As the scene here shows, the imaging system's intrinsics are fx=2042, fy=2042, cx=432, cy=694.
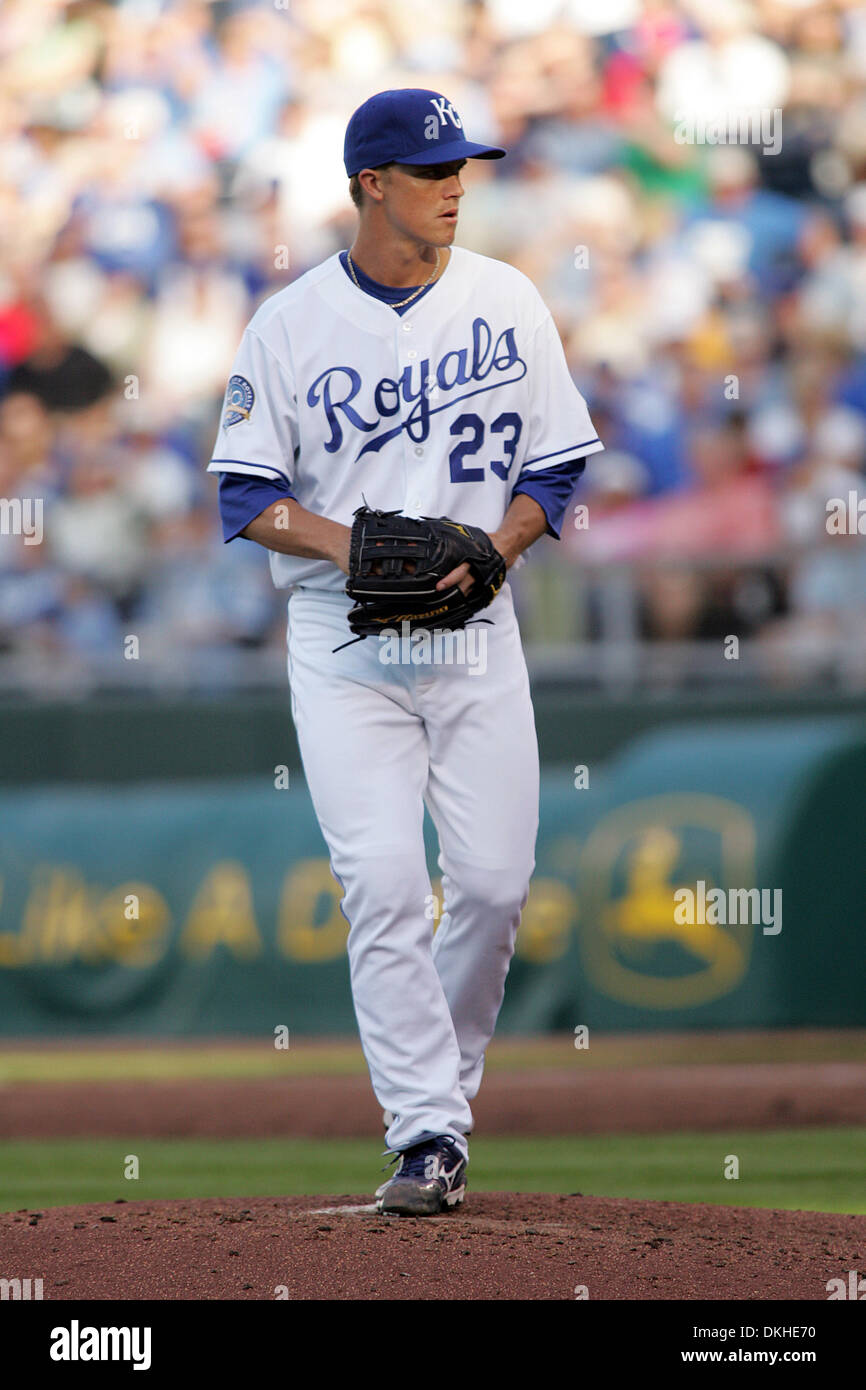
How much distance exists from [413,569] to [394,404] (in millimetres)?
433

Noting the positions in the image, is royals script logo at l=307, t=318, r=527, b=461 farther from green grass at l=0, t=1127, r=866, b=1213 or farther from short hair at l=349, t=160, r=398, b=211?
green grass at l=0, t=1127, r=866, b=1213

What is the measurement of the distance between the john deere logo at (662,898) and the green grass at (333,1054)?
29 cm

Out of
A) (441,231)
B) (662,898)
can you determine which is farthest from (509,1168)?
(441,231)

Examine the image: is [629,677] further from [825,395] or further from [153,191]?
[153,191]

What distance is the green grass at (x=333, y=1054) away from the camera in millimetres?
8711

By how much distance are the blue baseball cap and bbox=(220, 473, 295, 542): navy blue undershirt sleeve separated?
2.30ft

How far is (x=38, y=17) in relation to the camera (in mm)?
14156

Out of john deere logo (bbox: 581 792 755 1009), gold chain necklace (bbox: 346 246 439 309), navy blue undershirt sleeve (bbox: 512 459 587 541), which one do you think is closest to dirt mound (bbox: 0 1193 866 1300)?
navy blue undershirt sleeve (bbox: 512 459 587 541)

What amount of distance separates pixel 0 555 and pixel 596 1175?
242 inches

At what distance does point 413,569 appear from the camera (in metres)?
4.06

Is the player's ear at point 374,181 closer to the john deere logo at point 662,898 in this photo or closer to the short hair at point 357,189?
the short hair at point 357,189

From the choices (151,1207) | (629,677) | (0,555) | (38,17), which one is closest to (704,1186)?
(151,1207)

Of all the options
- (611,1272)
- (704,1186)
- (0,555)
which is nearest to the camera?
(611,1272)

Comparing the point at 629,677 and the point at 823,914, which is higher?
the point at 629,677
